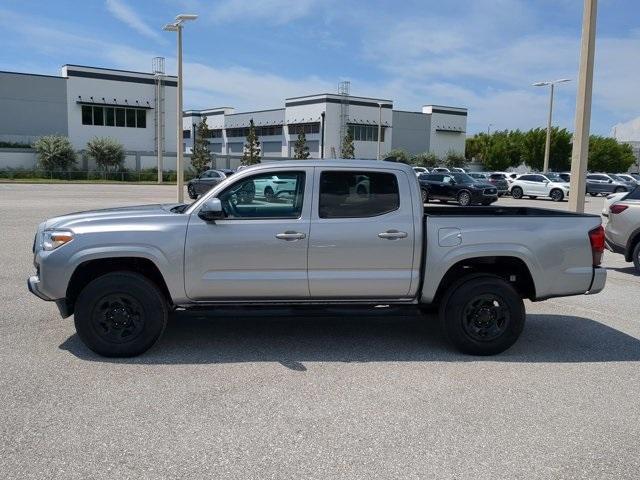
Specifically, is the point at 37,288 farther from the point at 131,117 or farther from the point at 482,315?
the point at 131,117

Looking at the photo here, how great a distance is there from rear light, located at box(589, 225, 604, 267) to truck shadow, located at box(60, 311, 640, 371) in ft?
3.25

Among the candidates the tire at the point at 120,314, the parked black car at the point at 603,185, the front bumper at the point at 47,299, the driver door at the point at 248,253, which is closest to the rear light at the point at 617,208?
the driver door at the point at 248,253

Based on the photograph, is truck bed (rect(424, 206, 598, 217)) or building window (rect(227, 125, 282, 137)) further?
building window (rect(227, 125, 282, 137))

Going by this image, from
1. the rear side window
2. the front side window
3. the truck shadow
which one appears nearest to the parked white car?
the truck shadow

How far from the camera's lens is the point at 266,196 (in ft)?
19.0

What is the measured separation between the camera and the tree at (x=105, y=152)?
53.9 metres

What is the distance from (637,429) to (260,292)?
3.21 metres

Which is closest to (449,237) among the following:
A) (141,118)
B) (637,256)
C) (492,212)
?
(492,212)

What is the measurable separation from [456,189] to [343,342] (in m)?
24.1

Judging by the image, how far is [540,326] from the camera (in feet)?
23.3

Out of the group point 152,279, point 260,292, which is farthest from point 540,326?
point 152,279

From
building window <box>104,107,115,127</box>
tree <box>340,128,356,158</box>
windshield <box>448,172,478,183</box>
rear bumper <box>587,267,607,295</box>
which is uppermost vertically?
building window <box>104,107,115,127</box>

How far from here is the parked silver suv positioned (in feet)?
35.1

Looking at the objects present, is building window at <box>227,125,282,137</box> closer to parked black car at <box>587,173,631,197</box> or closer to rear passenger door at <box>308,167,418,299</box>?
parked black car at <box>587,173,631,197</box>
